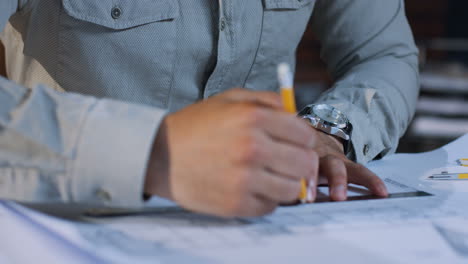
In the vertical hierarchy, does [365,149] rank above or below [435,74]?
above

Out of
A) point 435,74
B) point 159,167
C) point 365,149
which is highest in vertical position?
point 159,167

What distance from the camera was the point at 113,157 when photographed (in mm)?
521

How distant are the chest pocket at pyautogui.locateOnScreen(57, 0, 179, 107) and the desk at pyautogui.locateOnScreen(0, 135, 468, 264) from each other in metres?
0.36

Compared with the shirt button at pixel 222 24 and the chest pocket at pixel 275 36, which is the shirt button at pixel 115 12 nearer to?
the shirt button at pixel 222 24

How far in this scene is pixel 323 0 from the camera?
1.16 metres

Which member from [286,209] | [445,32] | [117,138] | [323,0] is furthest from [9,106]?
[445,32]

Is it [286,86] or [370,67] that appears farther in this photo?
[370,67]

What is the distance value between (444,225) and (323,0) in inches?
27.5

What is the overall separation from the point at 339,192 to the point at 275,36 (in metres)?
0.45

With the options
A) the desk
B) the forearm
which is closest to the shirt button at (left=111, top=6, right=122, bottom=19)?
the forearm

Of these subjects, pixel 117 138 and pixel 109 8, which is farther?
pixel 109 8

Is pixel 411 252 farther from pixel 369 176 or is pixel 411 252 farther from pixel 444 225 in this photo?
pixel 369 176

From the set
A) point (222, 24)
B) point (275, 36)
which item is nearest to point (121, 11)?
point (222, 24)

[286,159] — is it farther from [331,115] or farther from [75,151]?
[331,115]
